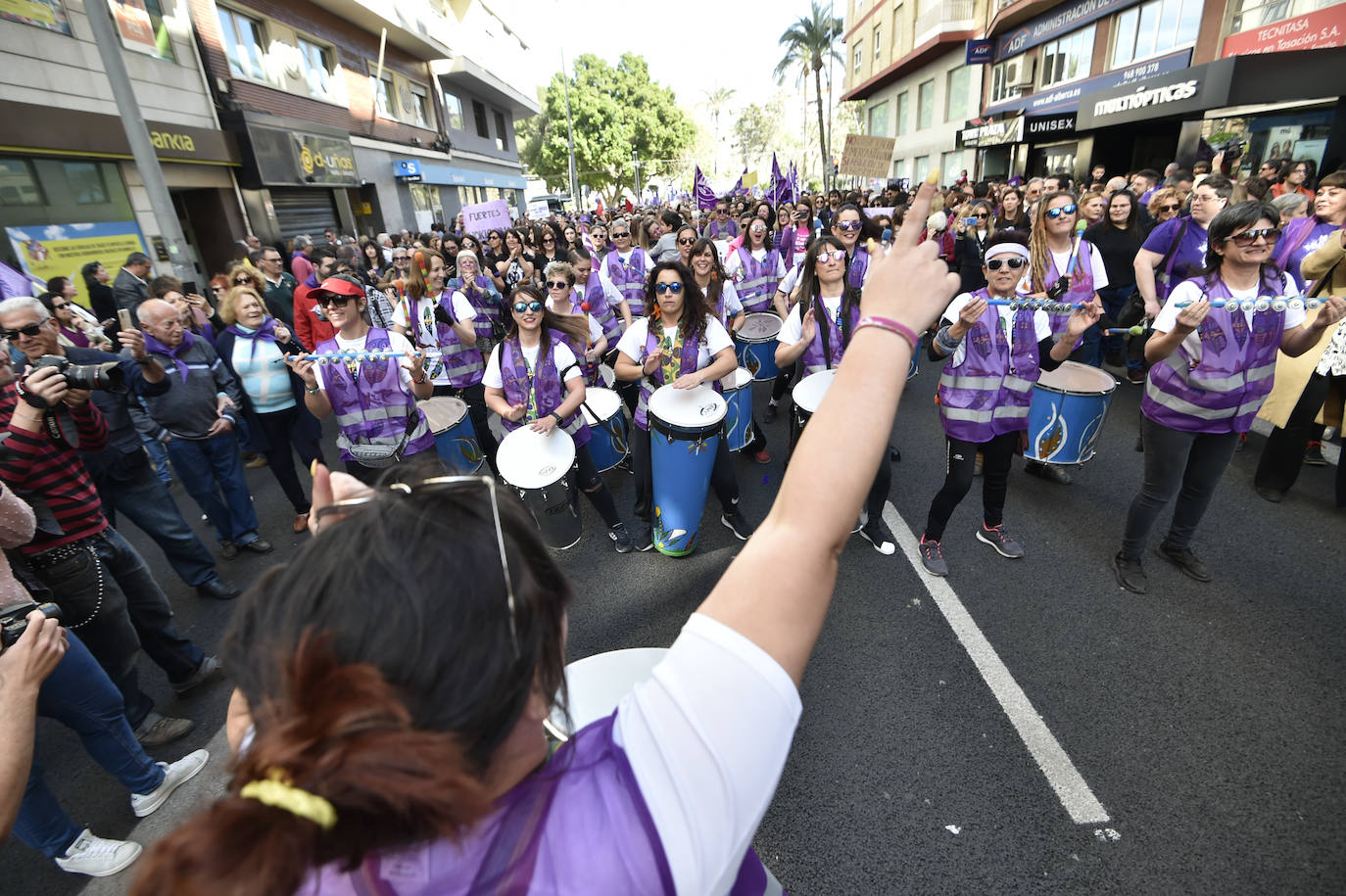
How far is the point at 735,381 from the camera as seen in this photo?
4.64 metres

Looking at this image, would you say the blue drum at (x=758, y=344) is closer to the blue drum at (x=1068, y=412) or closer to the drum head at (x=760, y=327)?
the drum head at (x=760, y=327)

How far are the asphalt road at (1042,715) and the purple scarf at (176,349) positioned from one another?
150cm

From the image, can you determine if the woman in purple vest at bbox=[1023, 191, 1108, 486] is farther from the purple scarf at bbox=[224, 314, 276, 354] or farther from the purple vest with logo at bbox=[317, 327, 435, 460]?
the purple scarf at bbox=[224, 314, 276, 354]

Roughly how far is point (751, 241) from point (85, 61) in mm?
10774

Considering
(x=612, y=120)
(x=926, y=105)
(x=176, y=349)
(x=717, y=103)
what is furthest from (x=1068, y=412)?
(x=717, y=103)

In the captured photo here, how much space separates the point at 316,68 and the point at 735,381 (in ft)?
62.3

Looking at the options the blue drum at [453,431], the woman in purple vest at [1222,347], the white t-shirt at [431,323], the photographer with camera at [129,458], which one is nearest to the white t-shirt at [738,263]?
the white t-shirt at [431,323]

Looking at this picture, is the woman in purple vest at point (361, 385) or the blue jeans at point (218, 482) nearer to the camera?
the woman in purple vest at point (361, 385)

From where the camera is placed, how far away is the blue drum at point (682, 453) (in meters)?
3.91

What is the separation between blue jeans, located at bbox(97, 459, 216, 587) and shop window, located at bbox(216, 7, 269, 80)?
561 inches

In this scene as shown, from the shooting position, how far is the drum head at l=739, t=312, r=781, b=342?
20.1ft

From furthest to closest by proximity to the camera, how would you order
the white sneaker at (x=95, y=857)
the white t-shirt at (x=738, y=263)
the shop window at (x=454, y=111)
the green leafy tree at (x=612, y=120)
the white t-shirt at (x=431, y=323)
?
1. the green leafy tree at (x=612, y=120)
2. the shop window at (x=454, y=111)
3. the white t-shirt at (x=738, y=263)
4. the white t-shirt at (x=431, y=323)
5. the white sneaker at (x=95, y=857)

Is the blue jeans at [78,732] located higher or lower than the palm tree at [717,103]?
lower

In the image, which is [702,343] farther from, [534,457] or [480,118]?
[480,118]
